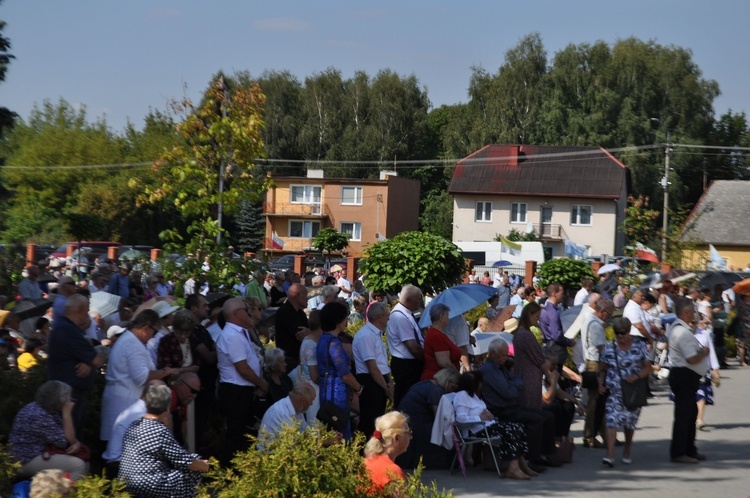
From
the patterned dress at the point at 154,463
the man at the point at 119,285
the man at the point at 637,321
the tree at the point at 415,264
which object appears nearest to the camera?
the patterned dress at the point at 154,463

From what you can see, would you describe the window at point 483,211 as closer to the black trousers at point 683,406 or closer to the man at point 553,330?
the man at point 553,330

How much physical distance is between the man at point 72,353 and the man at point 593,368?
20.9 ft

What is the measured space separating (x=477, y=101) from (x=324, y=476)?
66070mm

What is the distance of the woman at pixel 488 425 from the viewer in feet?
33.7

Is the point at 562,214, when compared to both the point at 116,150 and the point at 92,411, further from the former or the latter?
the point at 92,411

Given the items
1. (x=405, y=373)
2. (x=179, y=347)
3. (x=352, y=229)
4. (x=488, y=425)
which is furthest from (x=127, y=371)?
(x=352, y=229)

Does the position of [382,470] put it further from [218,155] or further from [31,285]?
[218,155]

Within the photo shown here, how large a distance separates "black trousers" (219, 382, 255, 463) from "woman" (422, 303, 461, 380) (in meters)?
2.27

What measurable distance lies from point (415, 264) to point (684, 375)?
6924 mm

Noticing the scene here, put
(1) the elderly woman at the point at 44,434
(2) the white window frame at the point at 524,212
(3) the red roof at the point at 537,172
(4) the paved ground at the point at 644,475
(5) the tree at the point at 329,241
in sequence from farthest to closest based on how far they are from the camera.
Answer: (2) the white window frame at the point at 524,212, (3) the red roof at the point at 537,172, (5) the tree at the point at 329,241, (4) the paved ground at the point at 644,475, (1) the elderly woman at the point at 44,434

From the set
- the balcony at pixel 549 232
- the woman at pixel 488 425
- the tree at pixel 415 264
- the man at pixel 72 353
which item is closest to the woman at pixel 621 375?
the woman at pixel 488 425

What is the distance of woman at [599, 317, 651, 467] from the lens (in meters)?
11.2

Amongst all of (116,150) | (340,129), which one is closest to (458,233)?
(340,129)

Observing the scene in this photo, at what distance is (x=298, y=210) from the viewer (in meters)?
69.4
